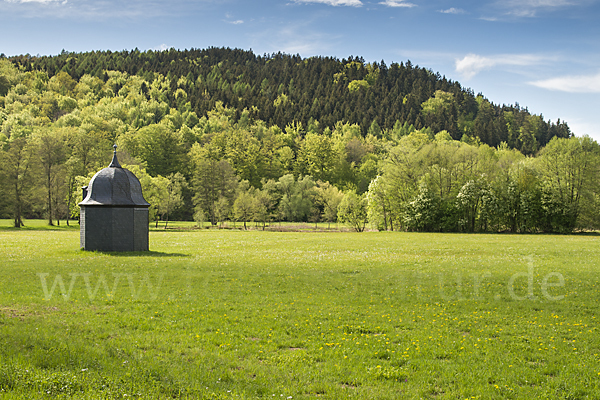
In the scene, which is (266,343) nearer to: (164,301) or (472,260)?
(164,301)

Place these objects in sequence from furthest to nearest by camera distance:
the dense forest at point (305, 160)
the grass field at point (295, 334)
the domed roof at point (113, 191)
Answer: the dense forest at point (305, 160) → the domed roof at point (113, 191) → the grass field at point (295, 334)

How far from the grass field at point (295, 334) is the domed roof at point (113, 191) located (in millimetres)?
8817

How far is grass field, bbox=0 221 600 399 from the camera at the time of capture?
7938 mm

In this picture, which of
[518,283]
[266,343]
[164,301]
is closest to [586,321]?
[518,283]

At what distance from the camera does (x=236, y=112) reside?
183m

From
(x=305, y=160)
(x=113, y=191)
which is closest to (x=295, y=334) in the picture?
(x=113, y=191)

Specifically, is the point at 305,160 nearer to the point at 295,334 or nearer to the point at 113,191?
the point at 113,191

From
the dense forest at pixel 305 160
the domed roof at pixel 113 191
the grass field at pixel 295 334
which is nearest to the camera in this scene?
the grass field at pixel 295 334

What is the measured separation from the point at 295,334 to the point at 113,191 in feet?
79.3

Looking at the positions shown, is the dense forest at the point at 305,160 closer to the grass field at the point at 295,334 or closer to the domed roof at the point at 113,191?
the domed roof at the point at 113,191

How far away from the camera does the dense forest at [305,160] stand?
217 ft

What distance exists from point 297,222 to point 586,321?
88361 millimetres

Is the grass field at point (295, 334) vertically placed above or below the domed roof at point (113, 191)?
below

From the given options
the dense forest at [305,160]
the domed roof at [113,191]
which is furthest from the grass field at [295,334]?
the dense forest at [305,160]
